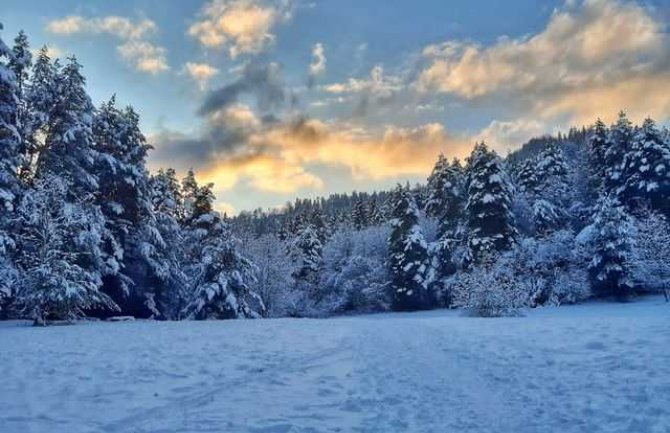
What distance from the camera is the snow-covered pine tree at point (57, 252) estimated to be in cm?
2209

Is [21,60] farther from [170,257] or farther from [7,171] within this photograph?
[170,257]

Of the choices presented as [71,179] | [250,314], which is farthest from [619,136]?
[71,179]

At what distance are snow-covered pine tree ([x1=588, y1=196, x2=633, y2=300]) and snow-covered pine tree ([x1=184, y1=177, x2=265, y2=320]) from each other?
23.2m

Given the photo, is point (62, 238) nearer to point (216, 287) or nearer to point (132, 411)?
point (216, 287)

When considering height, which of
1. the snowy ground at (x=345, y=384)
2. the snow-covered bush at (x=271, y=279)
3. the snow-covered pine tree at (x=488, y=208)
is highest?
the snow-covered pine tree at (x=488, y=208)

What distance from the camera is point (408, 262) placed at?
47812 mm

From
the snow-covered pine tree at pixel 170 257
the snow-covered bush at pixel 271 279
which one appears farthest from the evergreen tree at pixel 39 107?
the snow-covered bush at pixel 271 279

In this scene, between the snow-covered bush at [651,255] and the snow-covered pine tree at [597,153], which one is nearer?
the snow-covered bush at [651,255]

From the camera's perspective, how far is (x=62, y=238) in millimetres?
25375

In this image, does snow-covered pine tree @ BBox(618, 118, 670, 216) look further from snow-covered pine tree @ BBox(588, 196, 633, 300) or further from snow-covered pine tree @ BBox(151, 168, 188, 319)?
snow-covered pine tree @ BBox(151, 168, 188, 319)

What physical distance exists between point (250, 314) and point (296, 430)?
2754 cm

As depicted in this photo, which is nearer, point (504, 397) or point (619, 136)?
point (504, 397)

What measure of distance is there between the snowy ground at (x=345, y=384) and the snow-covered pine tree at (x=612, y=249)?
20.8 meters

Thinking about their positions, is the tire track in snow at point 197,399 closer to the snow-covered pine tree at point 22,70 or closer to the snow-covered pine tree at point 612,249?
the snow-covered pine tree at point 22,70
